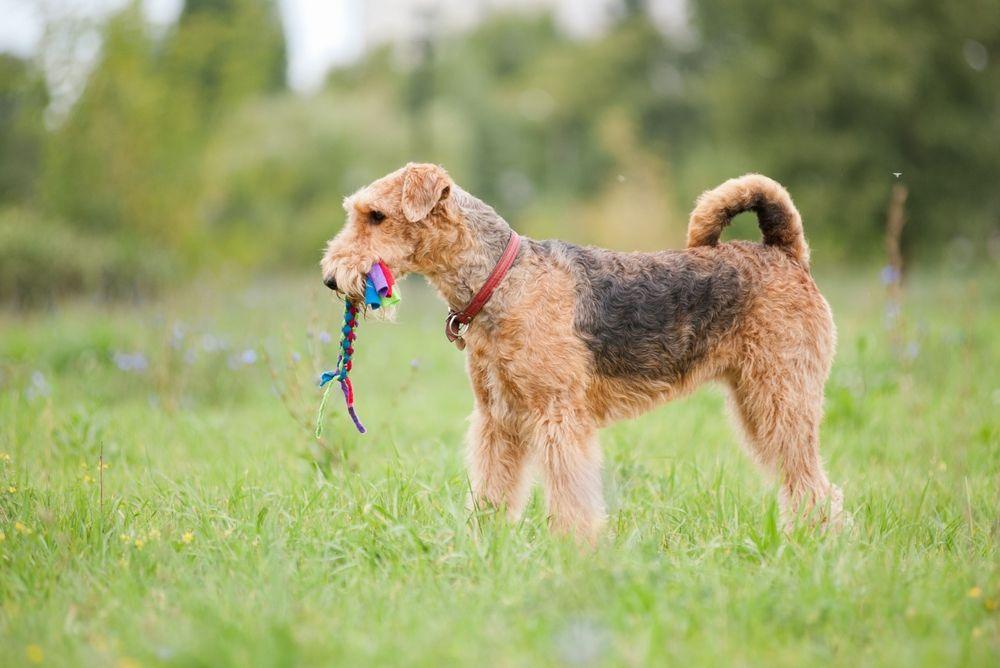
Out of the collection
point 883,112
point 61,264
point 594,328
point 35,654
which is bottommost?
point 61,264

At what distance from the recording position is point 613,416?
4.07 metres

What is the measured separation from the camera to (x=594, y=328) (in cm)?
392

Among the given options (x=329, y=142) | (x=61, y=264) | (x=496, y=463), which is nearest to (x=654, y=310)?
(x=496, y=463)

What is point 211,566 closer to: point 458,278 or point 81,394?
point 458,278

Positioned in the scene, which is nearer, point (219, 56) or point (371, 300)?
point (371, 300)

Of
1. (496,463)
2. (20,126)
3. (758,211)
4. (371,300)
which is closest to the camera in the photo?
(371,300)

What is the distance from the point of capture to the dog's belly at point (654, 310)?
3965mm

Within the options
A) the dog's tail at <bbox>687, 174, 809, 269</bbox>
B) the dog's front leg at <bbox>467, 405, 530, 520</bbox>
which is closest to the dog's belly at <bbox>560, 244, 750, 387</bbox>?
the dog's tail at <bbox>687, 174, 809, 269</bbox>

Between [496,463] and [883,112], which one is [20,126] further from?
[883,112]

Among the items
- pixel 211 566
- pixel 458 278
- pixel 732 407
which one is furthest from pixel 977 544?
pixel 211 566

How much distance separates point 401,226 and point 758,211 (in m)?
2.02

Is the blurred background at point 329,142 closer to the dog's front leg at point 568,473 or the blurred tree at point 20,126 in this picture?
the blurred tree at point 20,126

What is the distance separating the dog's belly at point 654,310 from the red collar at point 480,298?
1.07 ft

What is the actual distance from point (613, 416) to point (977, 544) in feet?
5.83
